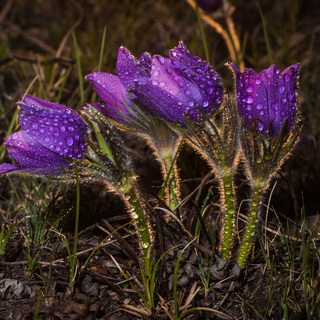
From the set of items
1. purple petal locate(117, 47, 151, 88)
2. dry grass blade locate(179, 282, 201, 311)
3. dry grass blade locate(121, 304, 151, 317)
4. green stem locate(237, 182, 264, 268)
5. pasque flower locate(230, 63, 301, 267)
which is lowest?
dry grass blade locate(179, 282, 201, 311)

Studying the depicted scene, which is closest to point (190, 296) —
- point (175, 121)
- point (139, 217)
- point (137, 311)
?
point (137, 311)

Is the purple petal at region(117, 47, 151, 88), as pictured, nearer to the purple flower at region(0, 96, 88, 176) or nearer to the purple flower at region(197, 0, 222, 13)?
the purple flower at region(0, 96, 88, 176)

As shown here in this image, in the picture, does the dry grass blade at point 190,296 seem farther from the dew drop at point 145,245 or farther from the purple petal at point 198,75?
the purple petal at point 198,75

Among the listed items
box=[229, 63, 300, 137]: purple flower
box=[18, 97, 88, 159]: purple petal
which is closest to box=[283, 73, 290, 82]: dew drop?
box=[229, 63, 300, 137]: purple flower

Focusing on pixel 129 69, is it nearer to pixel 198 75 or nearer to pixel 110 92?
pixel 110 92

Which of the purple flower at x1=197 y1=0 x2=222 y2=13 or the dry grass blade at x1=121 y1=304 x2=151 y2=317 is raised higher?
the purple flower at x1=197 y1=0 x2=222 y2=13

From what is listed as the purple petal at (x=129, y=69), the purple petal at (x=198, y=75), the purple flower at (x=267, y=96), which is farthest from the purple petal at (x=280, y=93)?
the purple petal at (x=129, y=69)

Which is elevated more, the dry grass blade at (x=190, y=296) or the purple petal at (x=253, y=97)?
the purple petal at (x=253, y=97)
